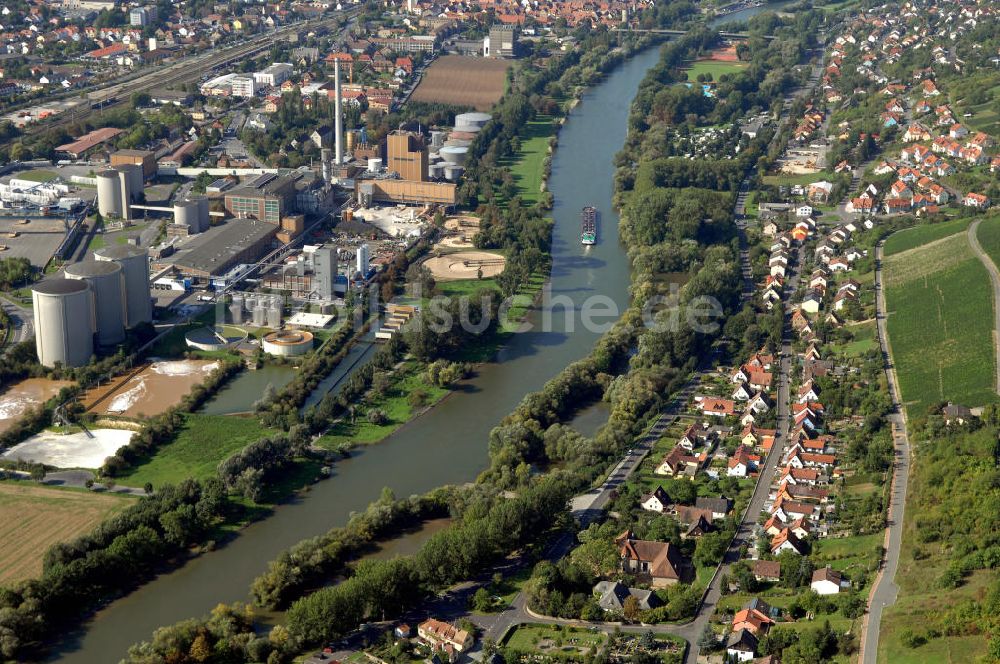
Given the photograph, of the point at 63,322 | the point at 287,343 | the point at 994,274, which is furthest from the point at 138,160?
the point at 994,274

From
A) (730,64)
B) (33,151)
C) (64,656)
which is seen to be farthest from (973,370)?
(730,64)

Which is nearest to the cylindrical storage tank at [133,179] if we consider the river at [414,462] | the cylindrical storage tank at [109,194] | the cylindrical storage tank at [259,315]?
the cylindrical storage tank at [109,194]

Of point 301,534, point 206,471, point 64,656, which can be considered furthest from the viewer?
point 206,471

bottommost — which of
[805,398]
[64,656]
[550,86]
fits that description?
[64,656]

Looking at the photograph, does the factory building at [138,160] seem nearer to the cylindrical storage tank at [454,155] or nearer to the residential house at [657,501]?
the cylindrical storage tank at [454,155]

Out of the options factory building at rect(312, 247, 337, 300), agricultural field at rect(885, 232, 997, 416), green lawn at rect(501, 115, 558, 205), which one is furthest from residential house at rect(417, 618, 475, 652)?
green lawn at rect(501, 115, 558, 205)

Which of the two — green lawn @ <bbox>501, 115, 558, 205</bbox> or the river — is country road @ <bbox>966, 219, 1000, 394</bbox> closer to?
the river

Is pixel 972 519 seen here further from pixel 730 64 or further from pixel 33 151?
pixel 730 64

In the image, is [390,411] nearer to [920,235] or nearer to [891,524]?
[891,524]
